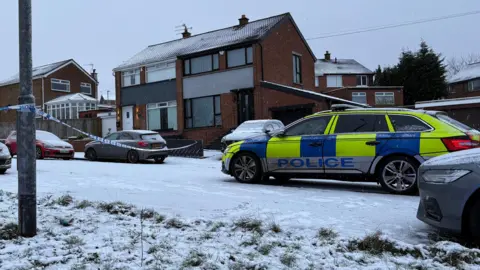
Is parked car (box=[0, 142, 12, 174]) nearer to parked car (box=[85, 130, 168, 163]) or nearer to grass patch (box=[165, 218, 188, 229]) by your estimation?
parked car (box=[85, 130, 168, 163])

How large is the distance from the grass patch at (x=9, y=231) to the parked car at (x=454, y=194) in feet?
14.4

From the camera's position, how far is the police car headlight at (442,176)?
4566 mm

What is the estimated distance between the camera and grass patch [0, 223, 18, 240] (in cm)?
446

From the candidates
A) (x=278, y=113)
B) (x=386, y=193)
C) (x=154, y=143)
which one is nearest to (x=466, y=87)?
(x=278, y=113)

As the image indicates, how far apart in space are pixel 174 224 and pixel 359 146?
4323 mm

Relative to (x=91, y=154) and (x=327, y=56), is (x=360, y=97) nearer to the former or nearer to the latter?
(x=327, y=56)

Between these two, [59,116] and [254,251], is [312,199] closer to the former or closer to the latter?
[254,251]

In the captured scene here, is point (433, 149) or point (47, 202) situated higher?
point (433, 149)

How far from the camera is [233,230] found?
500cm

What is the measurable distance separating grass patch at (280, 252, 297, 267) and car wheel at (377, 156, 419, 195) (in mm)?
4464

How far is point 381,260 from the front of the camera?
4023mm

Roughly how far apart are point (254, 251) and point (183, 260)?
0.72 meters

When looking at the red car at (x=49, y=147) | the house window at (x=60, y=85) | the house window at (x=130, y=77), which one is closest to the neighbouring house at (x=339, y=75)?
the house window at (x=130, y=77)

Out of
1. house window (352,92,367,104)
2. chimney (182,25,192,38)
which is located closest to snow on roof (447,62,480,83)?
house window (352,92,367,104)
